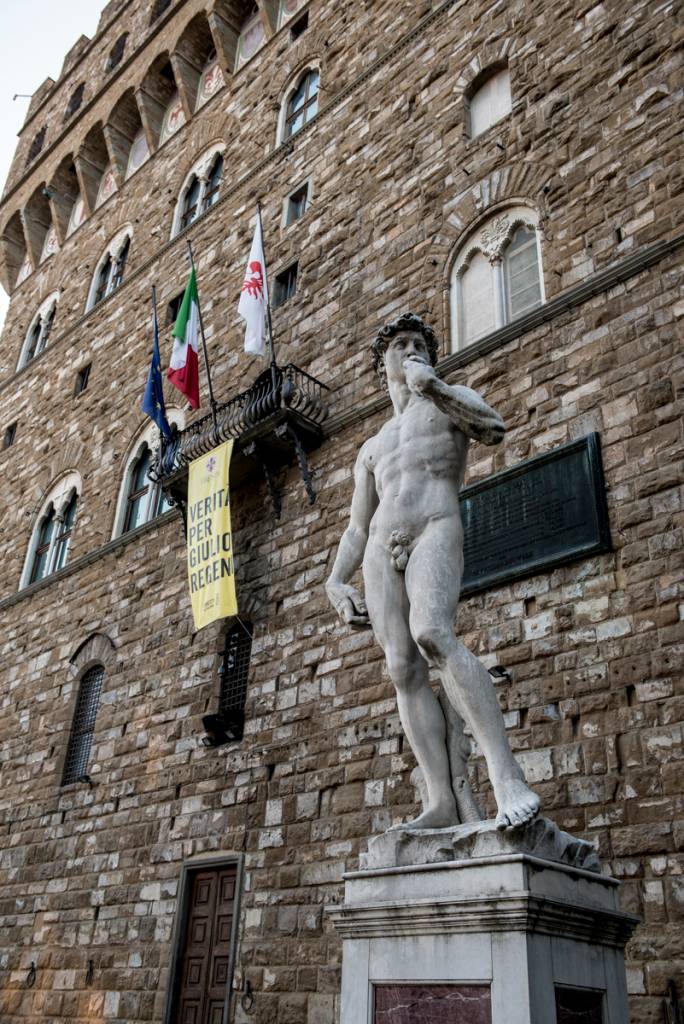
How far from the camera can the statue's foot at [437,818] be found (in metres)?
3.57

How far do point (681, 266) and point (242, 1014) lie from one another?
6701 millimetres

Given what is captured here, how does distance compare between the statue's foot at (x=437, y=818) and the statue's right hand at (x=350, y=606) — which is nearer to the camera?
the statue's foot at (x=437, y=818)

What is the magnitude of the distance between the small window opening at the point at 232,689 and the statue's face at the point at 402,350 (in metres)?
5.12

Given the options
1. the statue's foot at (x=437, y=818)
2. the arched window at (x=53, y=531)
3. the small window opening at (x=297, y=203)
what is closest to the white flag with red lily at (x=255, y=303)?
the small window opening at (x=297, y=203)

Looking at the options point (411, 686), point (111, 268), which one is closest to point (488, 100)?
point (411, 686)

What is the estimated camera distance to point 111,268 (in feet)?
55.5

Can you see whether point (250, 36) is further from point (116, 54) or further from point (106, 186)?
point (116, 54)

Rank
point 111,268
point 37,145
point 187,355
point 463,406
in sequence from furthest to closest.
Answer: point 37,145 < point 111,268 < point 187,355 < point 463,406

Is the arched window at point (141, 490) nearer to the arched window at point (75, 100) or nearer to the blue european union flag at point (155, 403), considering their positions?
the blue european union flag at point (155, 403)

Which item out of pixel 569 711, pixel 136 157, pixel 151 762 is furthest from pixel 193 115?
pixel 569 711

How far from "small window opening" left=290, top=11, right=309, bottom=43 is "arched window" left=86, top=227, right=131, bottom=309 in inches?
181

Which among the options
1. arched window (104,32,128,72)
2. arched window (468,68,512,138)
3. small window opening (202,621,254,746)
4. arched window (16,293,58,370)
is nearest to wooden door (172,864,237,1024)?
small window opening (202,621,254,746)

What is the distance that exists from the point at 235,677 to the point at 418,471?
5.70 m

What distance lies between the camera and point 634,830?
5473 millimetres
